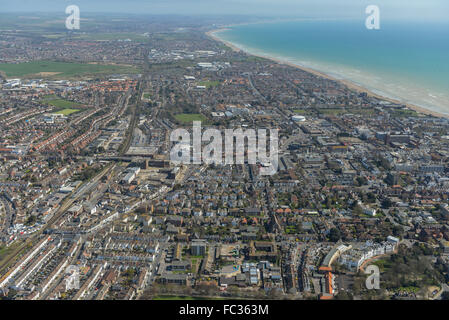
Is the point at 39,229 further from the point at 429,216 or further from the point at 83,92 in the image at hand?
the point at 83,92

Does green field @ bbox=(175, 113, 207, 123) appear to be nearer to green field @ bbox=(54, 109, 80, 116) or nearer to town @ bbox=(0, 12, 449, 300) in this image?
town @ bbox=(0, 12, 449, 300)

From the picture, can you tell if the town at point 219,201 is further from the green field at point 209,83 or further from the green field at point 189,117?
the green field at point 209,83

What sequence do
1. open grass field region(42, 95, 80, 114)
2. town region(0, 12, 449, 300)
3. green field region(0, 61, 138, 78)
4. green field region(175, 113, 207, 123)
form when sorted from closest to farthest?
1. town region(0, 12, 449, 300)
2. green field region(175, 113, 207, 123)
3. open grass field region(42, 95, 80, 114)
4. green field region(0, 61, 138, 78)

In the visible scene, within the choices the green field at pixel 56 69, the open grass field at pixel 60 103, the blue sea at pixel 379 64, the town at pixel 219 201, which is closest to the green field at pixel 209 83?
the town at pixel 219 201

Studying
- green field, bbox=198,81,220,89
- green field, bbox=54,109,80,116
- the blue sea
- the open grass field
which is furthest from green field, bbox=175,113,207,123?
the blue sea

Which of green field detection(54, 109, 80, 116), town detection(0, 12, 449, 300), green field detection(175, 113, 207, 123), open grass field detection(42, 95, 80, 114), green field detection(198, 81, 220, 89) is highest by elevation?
green field detection(198, 81, 220, 89)

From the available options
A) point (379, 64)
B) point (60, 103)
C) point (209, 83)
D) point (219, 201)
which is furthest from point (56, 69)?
point (379, 64)

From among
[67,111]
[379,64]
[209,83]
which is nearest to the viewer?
[67,111]

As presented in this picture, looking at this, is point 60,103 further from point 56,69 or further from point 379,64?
point 379,64
